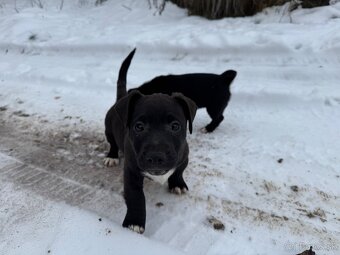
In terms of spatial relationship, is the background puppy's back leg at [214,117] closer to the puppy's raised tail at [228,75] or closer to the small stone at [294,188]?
the puppy's raised tail at [228,75]

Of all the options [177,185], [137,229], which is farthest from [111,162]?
[137,229]

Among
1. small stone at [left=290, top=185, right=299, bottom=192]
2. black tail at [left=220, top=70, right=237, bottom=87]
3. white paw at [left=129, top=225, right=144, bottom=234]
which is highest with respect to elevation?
black tail at [left=220, top=70, right=237, bottom=87]

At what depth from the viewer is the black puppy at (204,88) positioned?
14.2ft

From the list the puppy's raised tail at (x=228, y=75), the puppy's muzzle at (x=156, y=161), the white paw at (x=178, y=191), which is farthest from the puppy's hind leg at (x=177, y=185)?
the puppy's raised tail at (x=228, y=75)

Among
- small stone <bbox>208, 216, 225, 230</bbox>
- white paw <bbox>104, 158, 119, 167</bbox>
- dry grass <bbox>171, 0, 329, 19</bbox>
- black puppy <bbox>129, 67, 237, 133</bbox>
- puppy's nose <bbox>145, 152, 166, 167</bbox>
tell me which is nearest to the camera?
puppy's nose <bbox>145, 152, 166, 167</bbox>

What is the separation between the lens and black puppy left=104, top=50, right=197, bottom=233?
254 cm

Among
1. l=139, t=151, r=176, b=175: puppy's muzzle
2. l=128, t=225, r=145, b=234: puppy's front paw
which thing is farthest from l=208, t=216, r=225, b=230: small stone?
l=139, t=151, r=176, b=175: puppy's muzzle

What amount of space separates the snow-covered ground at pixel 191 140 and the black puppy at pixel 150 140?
0.77 feet

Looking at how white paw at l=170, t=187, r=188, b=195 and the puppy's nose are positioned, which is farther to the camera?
white paw at l=170, t=187, r=188, b=195

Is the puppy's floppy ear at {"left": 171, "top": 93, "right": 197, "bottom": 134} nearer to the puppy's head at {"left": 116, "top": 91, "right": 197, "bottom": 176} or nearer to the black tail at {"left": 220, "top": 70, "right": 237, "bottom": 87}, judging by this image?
the puppy's head at {"left": 116, "top": 91, "right": 197, "bottom": 176}

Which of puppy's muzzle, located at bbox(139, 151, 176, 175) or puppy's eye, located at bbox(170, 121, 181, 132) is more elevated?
puppy's eye, located at bbox(170, 121, 181, 132)

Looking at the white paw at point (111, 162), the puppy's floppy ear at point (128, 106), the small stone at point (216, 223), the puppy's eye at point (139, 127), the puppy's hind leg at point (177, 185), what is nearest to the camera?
the puppy's eye at point (139, 127)

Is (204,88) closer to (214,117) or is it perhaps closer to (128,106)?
(214,117)

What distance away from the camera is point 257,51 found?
18.3ft
